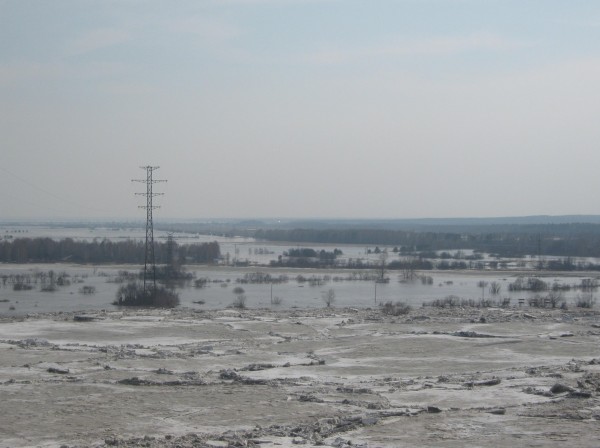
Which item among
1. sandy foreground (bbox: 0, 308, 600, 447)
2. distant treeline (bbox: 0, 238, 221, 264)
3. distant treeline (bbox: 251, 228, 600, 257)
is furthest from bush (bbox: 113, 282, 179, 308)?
distant treeline (bbox: 251, 228, 600, 257)

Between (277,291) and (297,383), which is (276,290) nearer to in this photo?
(277,291)

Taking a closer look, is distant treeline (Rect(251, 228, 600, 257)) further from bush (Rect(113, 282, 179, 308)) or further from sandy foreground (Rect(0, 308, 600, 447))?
sandy foreground (Rect(0, 308, 600, 447))

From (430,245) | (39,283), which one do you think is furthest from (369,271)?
(430,245)

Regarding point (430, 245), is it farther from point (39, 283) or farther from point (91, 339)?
point (91, 339)

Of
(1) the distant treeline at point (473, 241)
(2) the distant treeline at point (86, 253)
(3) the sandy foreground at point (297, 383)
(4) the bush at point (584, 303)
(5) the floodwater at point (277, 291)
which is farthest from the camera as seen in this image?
(1) the distant treeline at point (473, 241)

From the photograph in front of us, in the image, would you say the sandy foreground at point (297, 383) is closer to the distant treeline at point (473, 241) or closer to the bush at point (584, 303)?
the bush at point (584, 303)

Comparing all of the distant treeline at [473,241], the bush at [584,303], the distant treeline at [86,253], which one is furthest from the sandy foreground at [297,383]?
the distant treeline at [473,241]
